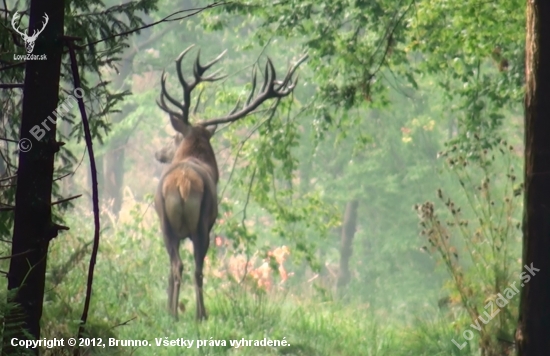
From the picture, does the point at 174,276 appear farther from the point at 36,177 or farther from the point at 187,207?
the point at 36,177

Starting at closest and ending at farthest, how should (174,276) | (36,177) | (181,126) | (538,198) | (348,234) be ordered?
(36,177), (538,198), (174,276), (181,126), (348,234)

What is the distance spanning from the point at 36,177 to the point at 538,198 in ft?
10.5

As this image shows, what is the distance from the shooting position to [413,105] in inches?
1015

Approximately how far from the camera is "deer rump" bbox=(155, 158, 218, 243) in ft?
30.3

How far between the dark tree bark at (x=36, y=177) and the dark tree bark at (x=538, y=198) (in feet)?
10.2

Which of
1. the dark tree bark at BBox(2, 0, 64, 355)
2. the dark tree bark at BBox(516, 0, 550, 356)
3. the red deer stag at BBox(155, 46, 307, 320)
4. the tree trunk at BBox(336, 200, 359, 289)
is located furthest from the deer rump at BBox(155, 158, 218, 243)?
the tree trunk at BBox(336, 200, 359, 289)

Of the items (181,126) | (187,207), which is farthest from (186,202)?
(181,126)

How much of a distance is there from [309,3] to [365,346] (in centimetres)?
382

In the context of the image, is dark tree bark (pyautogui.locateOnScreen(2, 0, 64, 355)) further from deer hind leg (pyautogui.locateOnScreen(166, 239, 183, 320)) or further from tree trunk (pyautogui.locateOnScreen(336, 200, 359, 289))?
tree trunk (pyautogui.locateOnScreen(336, 200, 359, 289))

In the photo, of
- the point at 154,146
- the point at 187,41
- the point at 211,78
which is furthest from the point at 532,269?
the point at 154,146

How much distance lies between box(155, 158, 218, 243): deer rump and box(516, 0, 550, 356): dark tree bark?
4.80m

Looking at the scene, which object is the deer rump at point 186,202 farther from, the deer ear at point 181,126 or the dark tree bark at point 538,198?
the dark tree bark at point 538,198

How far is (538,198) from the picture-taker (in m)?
5.04

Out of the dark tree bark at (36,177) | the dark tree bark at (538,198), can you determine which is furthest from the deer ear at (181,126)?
the dark tree bark at (36,177)
